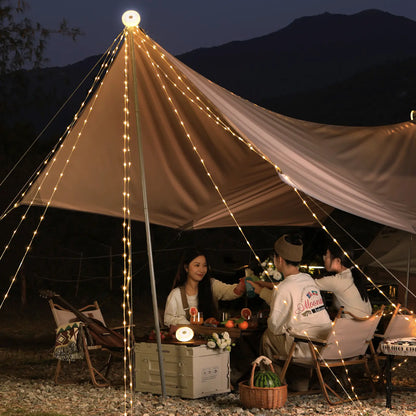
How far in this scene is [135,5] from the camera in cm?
463

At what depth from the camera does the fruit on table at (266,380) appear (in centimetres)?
432

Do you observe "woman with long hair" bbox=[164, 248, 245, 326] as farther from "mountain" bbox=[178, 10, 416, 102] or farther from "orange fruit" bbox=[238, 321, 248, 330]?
"mountain" bbox=[178, 10, 416, 102]

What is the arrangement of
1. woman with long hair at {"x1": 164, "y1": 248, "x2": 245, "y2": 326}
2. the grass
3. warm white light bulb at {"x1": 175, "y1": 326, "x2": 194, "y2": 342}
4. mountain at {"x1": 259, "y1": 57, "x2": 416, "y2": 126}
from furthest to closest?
mountain at {"x1": 259, "y1": 57, "x2": 416, "y2": 126} < woman with long hair at {"x1": 164, "y1": 248, "x2": 245, "y2": 326} < warm white light bulb at {"x1": 175, "y1": 326, "x2": 194, "y2": 342} < the grass

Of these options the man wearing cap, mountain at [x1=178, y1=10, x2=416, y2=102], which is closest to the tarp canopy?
the man wearing cap

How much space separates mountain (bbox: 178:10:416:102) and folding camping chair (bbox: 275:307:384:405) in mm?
58749

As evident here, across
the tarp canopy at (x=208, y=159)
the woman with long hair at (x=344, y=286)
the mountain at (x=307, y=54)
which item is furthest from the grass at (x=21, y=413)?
the mountain at (x=307, y=54)

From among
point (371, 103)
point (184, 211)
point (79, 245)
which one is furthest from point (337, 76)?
point (184, 211)

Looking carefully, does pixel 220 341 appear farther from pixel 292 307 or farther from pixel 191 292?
pixel 191 292

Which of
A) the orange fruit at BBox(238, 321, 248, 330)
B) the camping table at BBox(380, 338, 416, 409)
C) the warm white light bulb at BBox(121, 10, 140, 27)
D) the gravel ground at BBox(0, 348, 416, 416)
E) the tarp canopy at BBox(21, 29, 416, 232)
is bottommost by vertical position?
the gravel ground at BBox(0, 348, 416, 416)

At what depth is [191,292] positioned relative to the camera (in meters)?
5.62

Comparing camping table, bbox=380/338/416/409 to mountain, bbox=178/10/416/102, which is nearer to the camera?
camping table, bbox=380/338/416/409

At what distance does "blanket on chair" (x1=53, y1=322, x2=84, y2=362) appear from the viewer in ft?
17.3

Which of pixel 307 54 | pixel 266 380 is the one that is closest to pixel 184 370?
pixel 266 380

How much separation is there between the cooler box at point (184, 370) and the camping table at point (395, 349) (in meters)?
1.05
